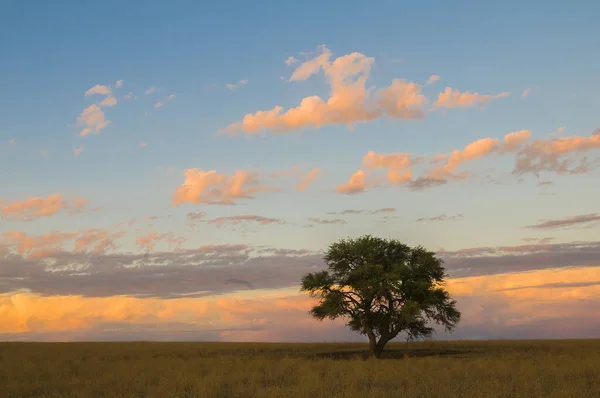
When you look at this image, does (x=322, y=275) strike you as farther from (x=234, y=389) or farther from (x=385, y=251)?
(x=234, y=389)

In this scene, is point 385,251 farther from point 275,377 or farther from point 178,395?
point 178,395

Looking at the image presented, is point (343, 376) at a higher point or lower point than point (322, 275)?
lower

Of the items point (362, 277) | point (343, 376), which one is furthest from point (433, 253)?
point (343, 376)

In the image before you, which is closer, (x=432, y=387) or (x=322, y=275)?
(x=432, y=387)

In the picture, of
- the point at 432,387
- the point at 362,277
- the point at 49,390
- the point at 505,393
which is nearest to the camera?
the point at 505,393

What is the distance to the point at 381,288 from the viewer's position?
52.5 meters

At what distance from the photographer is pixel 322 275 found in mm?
56312

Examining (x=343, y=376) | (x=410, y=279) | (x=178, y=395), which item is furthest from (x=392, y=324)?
(x=178, y=395)

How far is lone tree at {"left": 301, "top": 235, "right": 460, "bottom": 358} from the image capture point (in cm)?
5341

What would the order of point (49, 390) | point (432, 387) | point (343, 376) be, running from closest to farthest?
1. point (432, 387)
2. point (49, 390)
3. point (343, 376)

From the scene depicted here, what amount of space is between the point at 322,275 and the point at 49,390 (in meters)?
33.4

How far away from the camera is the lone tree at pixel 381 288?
→ 175ft

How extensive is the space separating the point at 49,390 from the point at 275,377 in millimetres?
10394

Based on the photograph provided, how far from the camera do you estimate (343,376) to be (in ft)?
93.8
